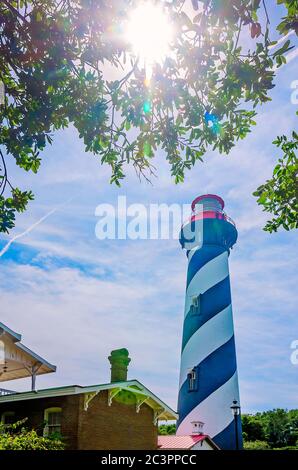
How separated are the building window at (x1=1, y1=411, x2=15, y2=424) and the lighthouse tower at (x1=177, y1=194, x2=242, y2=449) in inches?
411

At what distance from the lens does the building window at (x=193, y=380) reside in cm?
2961

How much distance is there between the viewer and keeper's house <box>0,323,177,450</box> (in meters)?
17.9

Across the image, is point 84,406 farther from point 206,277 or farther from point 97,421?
point 206,277

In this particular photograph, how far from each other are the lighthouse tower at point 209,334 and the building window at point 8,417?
34.3ft

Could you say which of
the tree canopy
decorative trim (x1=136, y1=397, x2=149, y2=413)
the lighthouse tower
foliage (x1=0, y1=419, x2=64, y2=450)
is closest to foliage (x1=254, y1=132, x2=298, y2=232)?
the tree canopy

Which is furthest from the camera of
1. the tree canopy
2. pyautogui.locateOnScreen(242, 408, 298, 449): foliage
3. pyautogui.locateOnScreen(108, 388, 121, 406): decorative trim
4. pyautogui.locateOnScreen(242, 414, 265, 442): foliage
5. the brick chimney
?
pyautogui.locateOnScreen(242, 408, 298, 449): foliage

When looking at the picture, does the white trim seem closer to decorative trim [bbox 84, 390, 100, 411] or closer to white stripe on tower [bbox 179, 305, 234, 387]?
decorative trim [bbox 84, 390, 100, 411]

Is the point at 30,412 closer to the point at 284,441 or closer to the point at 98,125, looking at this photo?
the point at 98,125

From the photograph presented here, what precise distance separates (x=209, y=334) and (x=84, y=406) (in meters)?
13.8

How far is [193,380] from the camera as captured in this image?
29859mm

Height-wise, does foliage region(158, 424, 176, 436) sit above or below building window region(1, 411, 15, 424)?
above

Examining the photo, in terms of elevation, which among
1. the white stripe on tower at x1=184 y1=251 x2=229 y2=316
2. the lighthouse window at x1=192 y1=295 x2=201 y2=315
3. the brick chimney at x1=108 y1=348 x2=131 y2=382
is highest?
the white stripe on tower at x1=184 y1=251 x2=229 y2=316

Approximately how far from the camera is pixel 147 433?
858 inches

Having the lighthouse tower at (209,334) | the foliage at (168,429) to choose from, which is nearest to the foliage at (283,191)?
the lighthouse tower at (209,334)
